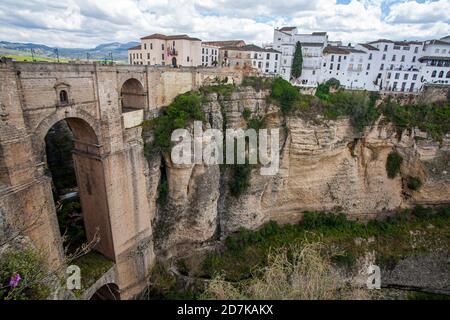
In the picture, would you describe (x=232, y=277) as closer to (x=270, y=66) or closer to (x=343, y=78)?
(x=270, y=66)

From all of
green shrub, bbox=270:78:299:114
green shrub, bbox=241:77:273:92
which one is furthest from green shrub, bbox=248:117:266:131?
green shrub, bbox=241:77:273:92

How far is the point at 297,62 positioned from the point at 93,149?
958 inches

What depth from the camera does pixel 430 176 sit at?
22078 millimetres

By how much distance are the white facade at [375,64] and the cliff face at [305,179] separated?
1073 cm

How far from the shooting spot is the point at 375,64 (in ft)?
98.8

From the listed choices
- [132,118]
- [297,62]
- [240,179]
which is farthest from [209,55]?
[132,118]

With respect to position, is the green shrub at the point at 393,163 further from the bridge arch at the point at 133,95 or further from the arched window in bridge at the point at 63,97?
the arched window in bridge at the point at 63,97

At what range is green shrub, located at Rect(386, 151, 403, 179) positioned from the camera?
22.7 m

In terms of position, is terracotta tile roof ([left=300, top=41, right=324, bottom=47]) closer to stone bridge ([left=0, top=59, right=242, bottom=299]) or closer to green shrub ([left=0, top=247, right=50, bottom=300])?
stone bridge ([left=0, top=59, right=242, bottom=299])

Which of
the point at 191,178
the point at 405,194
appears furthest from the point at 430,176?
the point at 191,178

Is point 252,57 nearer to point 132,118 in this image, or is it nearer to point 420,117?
point 420,117

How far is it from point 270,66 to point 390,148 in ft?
49.2

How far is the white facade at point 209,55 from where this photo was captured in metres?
28.9

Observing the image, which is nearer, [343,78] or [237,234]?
[237,234]
